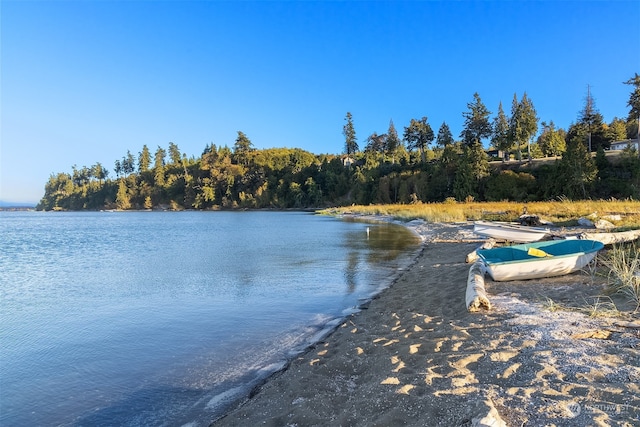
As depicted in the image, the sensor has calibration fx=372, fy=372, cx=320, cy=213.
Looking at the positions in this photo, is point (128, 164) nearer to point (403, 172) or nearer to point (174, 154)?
point (174, 154)

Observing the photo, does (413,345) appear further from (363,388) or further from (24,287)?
(24,287)

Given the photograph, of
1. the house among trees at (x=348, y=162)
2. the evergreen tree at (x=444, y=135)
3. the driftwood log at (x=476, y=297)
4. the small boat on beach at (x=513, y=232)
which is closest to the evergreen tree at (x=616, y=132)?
the evergreen tree at (x=444, y=135)

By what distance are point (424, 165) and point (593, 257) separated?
71566 millimetres

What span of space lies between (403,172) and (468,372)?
77.0 metres

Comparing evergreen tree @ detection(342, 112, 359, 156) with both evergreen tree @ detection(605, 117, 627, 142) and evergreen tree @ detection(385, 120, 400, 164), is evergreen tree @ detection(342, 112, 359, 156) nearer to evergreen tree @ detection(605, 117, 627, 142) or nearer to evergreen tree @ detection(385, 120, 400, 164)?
evergreen tree @ detection(385, 120, 400, 164)

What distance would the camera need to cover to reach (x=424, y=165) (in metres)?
77.9

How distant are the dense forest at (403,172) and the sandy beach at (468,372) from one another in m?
49.1

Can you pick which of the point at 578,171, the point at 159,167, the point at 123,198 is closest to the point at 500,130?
the point at 578,171

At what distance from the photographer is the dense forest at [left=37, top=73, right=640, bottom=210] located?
51644mm

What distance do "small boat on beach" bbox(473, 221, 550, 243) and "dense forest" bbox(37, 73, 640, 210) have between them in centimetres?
3753

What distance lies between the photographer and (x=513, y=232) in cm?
1538

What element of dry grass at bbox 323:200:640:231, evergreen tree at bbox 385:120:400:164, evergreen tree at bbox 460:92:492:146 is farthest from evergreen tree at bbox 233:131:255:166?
dry grass at bbox 323:200:640:231

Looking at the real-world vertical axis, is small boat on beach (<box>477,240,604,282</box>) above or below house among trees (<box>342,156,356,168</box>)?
below

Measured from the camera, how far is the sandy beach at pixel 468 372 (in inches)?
129
